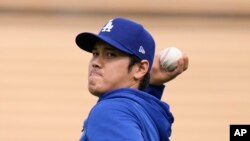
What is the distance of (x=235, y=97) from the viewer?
19.0 feet

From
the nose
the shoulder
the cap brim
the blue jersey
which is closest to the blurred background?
the cap brim

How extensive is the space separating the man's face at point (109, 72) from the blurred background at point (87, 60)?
99.2 inches

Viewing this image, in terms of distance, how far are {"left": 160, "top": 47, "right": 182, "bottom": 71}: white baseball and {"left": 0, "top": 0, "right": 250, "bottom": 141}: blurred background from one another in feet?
6.42

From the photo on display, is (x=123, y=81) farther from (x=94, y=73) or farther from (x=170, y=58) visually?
(x=170, y=58)

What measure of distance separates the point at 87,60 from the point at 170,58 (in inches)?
83.6

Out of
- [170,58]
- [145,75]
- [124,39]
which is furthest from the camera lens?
[170,58]

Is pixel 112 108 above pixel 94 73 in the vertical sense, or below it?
below

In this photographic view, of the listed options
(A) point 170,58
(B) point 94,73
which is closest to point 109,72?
(B) point 94,73

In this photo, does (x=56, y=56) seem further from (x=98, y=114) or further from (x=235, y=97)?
(x=98, y=114)

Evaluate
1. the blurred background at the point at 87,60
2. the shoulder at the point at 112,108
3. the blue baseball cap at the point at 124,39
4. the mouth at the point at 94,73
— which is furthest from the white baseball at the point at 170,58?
the blurred background at the point at 87,60

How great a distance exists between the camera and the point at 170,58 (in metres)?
3.66

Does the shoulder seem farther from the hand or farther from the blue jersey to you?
the hand

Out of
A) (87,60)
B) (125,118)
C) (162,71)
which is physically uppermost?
(87,60)

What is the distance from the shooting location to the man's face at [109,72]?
10.0ft
